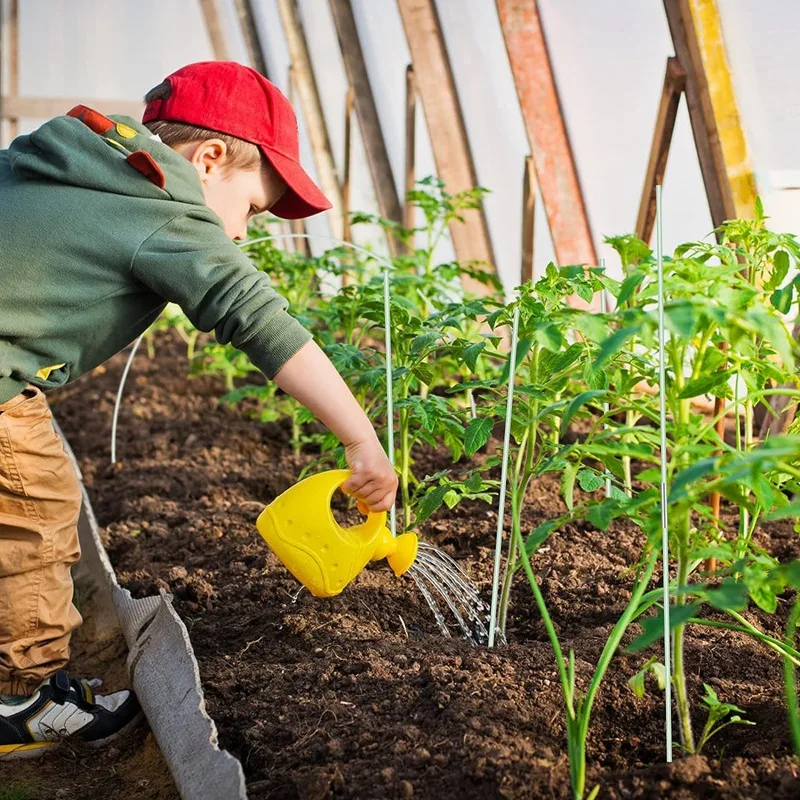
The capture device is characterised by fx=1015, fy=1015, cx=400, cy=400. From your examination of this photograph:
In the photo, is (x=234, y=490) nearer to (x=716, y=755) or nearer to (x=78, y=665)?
(x=78, y=665)

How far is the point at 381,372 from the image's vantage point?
2.24 m

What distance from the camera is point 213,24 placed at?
9266 mm

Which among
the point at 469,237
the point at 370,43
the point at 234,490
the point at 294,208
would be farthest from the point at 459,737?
the point at 370,43

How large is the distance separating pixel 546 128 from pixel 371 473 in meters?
2.37

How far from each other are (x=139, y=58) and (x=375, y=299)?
931 centimetres

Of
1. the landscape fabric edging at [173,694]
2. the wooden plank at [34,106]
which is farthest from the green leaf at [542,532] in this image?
the wooden plank at [34,106]

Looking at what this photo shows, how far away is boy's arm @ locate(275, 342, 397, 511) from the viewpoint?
5.85 feet

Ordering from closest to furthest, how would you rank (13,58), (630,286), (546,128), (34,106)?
1. (630,286)
2. (546,128)
3. (34,106)
4. (13,58)

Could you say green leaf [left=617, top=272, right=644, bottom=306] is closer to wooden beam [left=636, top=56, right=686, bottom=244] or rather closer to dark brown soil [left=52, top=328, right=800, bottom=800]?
dark brown soil [left=52, top=328, right=800, bottom=800]

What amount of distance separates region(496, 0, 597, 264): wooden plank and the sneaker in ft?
7.68

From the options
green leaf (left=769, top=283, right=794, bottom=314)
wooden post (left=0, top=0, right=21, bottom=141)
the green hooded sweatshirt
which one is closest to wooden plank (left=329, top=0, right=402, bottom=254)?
the green hooded sweatshirt

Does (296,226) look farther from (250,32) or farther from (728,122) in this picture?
(728,122)

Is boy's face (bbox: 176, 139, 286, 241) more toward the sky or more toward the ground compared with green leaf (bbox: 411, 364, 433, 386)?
more toward the sky

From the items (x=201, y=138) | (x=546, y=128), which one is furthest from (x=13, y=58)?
(x=201, y=138)
